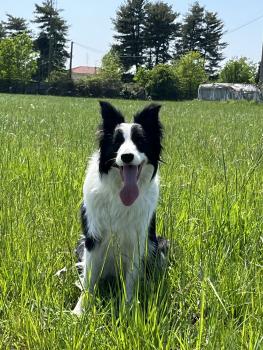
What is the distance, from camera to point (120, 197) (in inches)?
105

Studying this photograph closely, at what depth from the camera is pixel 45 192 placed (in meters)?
3.87

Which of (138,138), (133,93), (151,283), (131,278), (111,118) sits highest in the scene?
(133,93)

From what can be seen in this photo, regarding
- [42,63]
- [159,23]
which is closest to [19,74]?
[42,63]

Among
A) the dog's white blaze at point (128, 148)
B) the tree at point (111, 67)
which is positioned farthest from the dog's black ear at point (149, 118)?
the tree at point (111, 67)

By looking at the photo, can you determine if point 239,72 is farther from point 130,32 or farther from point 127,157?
point 127,157

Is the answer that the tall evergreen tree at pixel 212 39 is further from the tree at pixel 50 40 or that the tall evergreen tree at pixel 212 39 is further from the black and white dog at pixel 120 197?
the black and white dog at pixel 120 197

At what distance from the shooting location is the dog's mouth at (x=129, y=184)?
2598mm

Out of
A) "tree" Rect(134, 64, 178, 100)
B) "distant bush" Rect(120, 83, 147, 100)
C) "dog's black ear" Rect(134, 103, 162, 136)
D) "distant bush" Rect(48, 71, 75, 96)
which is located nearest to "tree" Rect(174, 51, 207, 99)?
"tree" Rect(134, 64, 178, 100)

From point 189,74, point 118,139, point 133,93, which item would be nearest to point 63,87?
point 133,93

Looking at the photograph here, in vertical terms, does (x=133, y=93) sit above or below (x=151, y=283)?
above

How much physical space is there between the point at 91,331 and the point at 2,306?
589 mm

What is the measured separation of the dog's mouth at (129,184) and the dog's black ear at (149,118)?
315 mm

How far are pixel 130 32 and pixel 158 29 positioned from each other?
394cm

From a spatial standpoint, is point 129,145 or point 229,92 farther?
point 229,92
